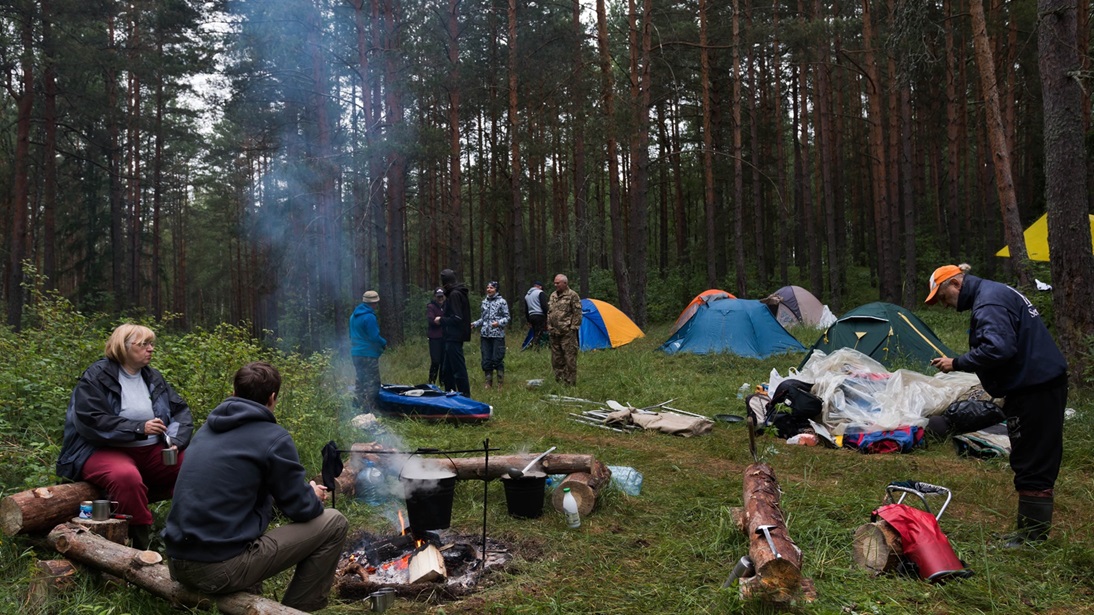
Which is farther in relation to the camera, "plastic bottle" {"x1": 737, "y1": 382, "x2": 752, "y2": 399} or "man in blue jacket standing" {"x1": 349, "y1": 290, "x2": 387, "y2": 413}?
"plastic bottle" {"x1": 737, "y1": 382, "x2": 752, "y2": 399}

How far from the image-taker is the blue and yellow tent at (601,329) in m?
14.7

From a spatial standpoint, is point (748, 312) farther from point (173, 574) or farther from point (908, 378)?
point (173, 574)

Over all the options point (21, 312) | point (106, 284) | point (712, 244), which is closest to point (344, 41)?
point (21, 312)

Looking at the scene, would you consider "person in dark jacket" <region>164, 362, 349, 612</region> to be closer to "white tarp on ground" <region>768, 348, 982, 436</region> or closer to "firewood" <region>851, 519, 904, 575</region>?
"firewood" <region>851, 519, 904, 575</region>

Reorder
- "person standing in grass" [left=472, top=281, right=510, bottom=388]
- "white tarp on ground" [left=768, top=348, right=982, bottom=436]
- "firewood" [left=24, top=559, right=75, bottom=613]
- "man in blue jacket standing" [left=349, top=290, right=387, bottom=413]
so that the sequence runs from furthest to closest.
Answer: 1. "person standing in grass" [left=472, top=281, right=510, bottom=388]
2. "man in blue jacket standing" [left=349, top=290, right=387, bottom=413]
3. "white tarp on ground" [left=768, top=348, right=982, bottom=436]
4. "firewood" [left=24, top=559, right=75, bottom=613]

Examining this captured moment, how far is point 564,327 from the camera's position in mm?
9680

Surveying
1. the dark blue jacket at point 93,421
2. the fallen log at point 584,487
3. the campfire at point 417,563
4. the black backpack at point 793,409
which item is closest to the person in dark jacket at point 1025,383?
the fallen log at point 584,487

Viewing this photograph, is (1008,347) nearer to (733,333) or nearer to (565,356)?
(565,356)

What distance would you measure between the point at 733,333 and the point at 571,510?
8746mm

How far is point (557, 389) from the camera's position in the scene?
31.7 feet

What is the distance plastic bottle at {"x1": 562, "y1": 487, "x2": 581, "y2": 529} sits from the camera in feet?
14.8

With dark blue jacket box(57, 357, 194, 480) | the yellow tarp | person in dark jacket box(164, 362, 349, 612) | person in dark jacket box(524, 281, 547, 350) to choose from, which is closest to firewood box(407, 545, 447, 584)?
person in dark jacket box(164, 362, 349, 612)

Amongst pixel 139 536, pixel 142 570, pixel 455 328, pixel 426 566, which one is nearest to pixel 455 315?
pixel 455 328

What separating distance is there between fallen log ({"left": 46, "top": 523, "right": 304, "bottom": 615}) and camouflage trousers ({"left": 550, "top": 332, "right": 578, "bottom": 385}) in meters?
6.88
